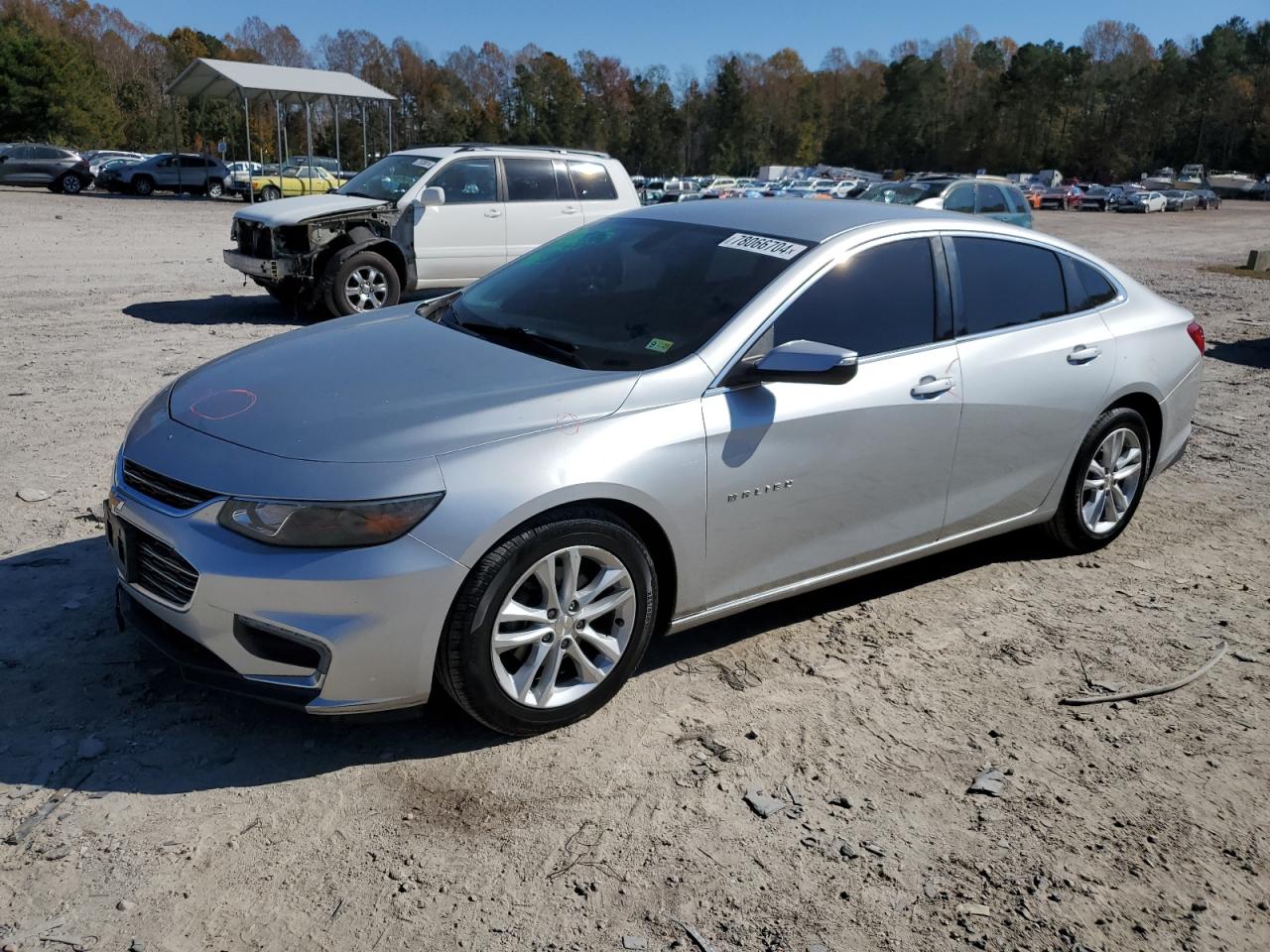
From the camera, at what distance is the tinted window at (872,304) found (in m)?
3.98

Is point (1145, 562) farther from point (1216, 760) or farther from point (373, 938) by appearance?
point (373, 938)

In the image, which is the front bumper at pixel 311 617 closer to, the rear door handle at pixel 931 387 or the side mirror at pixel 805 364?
the side mirror at pixel 805 364

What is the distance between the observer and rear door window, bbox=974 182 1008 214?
58.3 ft

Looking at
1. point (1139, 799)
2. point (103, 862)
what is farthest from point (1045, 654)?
point (103, 862)

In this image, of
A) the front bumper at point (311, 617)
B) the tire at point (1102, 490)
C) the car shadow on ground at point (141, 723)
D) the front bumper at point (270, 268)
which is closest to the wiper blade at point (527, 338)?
the front bumper at point (311, 617)

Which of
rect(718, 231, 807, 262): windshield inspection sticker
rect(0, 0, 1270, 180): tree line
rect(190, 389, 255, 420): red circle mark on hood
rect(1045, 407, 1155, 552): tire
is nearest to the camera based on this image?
rect(190, 389, 255, 420): red circle mark on hood

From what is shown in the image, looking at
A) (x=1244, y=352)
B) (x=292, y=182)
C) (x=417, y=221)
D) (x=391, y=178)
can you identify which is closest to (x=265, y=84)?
(x=292, y=182)

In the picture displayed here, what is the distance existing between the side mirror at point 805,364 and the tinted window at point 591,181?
30.0 feet

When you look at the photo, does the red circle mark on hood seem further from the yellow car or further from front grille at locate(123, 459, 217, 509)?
the yellow car

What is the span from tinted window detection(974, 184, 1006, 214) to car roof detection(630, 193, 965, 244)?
46.3 feet

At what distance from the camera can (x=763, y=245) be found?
4.19m

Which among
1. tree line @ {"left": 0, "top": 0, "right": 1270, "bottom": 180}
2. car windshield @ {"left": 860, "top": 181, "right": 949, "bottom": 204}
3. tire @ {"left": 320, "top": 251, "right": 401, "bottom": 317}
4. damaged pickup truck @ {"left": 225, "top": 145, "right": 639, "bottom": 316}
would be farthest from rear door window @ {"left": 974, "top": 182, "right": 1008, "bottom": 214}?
tree line @ {"left": 0, "top": 0, "right": 1270, "bottom": 180}

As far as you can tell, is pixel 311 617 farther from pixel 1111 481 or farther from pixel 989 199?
pixel 989 199

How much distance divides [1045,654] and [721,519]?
1.56 m
